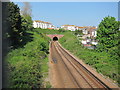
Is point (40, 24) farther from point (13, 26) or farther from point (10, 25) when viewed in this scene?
point (10, 25)

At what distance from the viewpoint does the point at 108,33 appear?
27906 mm

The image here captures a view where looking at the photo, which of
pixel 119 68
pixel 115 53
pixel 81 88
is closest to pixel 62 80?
pixel 81 88

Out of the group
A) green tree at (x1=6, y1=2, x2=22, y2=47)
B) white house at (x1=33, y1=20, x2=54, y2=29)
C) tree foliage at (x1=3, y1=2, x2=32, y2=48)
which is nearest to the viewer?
tree foliage at (x1=3, y1=2, x2=32, y2=48)

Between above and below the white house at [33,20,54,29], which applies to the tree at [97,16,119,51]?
below

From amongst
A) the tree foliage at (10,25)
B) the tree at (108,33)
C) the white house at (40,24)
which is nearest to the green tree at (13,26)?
the tree foliage at (10,25)

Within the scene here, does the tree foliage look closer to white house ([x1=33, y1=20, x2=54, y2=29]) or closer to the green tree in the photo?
the green tree

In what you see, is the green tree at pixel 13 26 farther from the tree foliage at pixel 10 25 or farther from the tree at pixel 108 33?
the tree at pixel 108 33

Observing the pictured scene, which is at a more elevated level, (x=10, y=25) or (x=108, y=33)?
(x=10, y=25)

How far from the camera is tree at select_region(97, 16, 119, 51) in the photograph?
27.4m

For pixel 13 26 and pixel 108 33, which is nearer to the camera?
pixel 13 26

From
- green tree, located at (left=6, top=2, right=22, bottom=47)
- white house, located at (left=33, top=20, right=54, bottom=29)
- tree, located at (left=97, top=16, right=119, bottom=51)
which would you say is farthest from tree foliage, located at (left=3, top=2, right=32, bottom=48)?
white house, located at (left=33, top=20, right=54, bottom=29)

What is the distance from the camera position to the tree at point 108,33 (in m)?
27.4

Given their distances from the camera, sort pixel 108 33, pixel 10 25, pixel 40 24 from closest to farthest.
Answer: pixel 10 25, pixel 108 33, pixel 40 24

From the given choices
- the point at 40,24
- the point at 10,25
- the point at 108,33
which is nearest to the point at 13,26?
the point at 10,25
